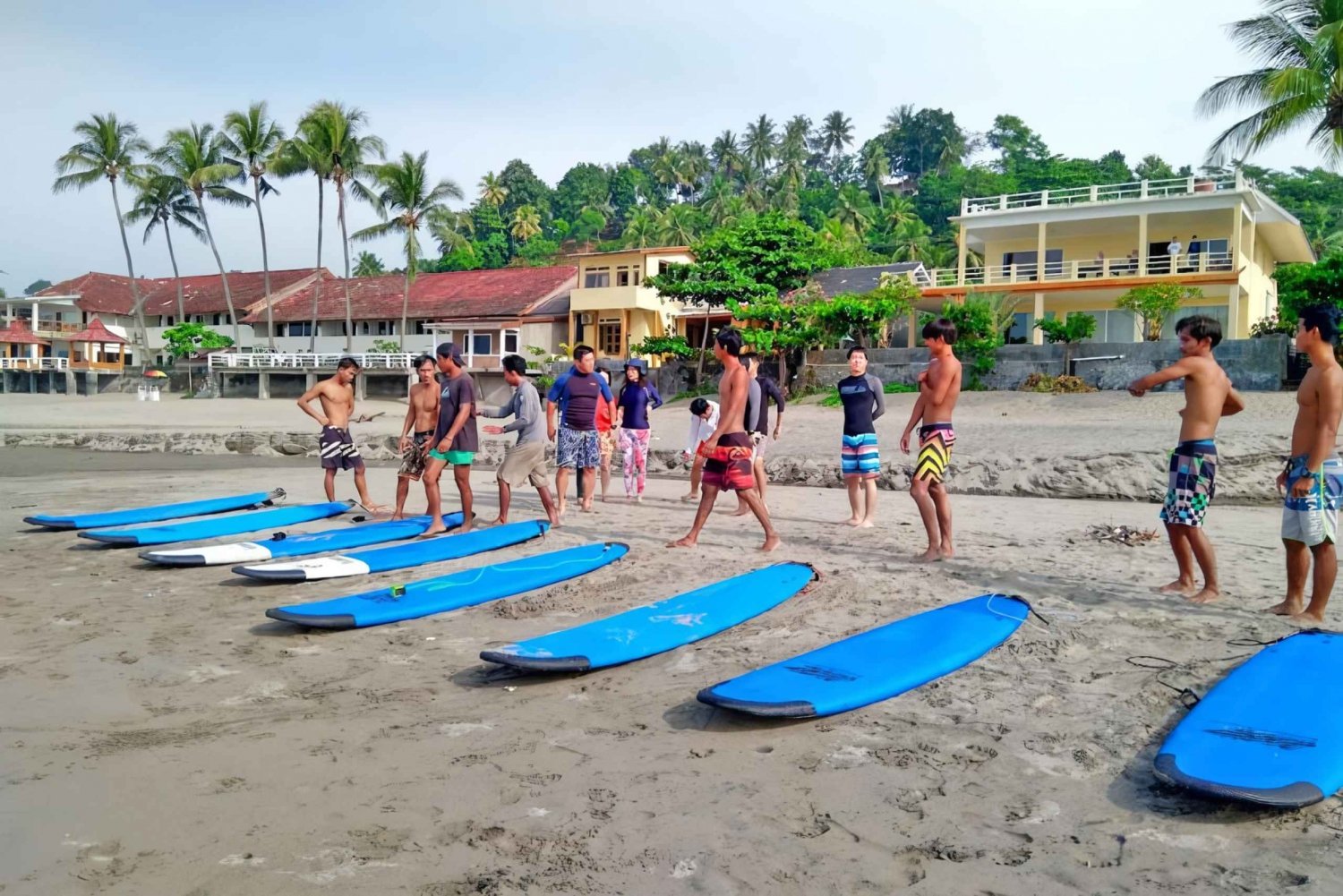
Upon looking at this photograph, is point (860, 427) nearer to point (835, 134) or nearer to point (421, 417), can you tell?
point (421, 417)

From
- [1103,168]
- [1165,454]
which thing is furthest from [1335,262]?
[1103,168]

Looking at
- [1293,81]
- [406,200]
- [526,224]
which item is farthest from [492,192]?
[1293,81]

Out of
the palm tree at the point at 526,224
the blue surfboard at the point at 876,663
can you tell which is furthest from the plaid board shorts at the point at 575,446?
the palm tree at the point at 526,224

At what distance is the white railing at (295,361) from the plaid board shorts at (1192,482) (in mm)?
32560

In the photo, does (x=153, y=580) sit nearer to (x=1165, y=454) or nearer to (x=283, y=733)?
(x=283, y=733)

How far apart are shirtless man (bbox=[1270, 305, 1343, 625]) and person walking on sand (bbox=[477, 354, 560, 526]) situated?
564cm

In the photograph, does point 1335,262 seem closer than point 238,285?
Yes

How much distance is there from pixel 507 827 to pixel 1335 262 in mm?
23720

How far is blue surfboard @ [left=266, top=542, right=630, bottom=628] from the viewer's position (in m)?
5.20

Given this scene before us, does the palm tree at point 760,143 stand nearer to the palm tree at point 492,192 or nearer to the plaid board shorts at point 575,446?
the palm tree at point 492,192

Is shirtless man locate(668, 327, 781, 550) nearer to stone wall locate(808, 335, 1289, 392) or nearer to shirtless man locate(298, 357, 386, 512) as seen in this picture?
shirtless man locate(298, 357, 386, 512)

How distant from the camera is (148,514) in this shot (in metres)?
9.08

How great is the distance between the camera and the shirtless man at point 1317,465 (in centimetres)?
479

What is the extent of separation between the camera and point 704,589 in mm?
5781
